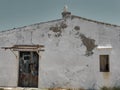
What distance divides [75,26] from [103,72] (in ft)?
11.5

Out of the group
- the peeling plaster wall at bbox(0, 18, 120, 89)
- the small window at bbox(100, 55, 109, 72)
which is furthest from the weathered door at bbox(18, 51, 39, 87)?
the small window at bbox(100, 55, 109, 72)

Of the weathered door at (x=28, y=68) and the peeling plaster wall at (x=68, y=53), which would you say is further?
the weathered door at (x=28, y=68)

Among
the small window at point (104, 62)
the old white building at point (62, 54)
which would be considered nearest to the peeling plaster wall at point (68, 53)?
the old white building at point (62, 54)

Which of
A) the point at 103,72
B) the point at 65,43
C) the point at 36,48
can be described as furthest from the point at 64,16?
the point at 103,72

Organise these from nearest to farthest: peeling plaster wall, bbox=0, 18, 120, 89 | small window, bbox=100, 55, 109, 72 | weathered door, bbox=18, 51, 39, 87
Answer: peeling plaster wall, bbox=0, 18, 120, 89
small window, bbox=100, 55, 109, 72
weathered door, bbox=18, 51, 39, 87

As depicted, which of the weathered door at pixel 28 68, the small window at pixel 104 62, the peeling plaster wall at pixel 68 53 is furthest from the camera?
the weathered door at pixel 28 68

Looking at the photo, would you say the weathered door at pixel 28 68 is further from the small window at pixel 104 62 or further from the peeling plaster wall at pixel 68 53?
the small window at pixel 104 62

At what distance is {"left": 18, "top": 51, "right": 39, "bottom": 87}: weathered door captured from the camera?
53.0 ft

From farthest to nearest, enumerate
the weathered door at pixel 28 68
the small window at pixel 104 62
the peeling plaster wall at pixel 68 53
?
the weathered door at pixel 28 68, the small window at pixel 104 62, the peeling plaster wall at pixel 68 53

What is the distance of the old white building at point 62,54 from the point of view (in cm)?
1530

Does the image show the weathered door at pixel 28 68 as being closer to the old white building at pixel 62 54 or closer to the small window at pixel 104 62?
the old white building at pixel 62 54

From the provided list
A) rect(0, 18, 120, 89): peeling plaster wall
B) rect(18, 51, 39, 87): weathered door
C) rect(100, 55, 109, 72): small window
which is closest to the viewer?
rect(0, 18, 120, 89): peeling plaster wall

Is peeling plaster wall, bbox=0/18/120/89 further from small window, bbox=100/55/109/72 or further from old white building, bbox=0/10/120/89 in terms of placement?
small window, bbox=100/55/109/72

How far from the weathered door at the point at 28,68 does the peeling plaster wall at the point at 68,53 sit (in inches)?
15.3
